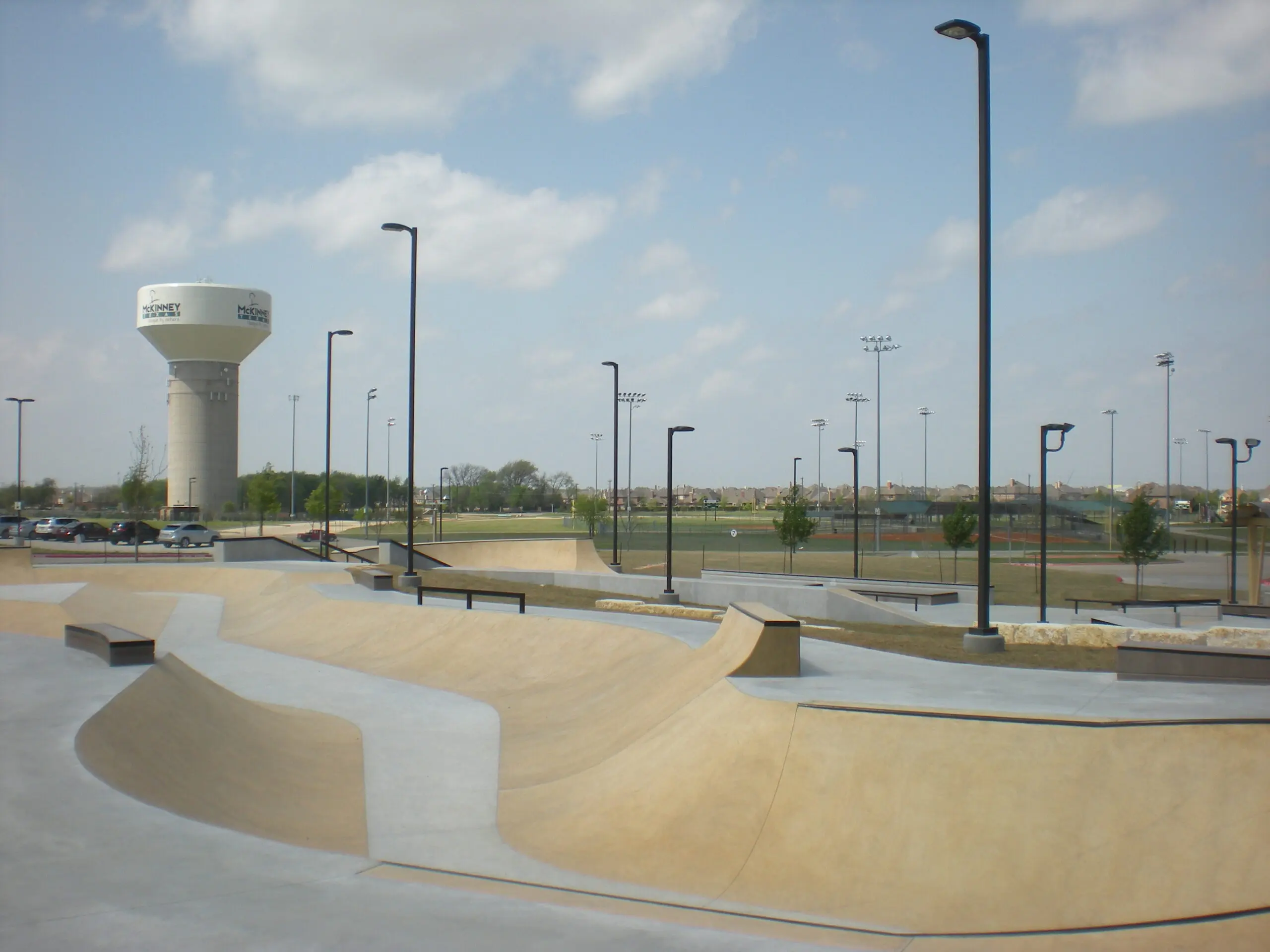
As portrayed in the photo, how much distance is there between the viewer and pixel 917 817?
7113 mm

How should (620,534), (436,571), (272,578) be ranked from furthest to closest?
(620,534) < (436,571) < (272,578)

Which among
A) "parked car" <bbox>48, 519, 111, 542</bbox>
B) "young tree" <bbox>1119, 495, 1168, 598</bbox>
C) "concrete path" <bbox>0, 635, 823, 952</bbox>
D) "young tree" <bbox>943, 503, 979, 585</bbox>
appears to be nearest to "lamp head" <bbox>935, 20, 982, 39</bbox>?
"concrete path" <bbox>0, 635, 823, 952</bbox>

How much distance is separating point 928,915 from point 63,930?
529 centimetres

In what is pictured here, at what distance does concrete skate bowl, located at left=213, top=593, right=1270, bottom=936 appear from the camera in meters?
6.11

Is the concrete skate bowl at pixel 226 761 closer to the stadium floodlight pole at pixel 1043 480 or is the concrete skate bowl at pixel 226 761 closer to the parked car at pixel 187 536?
the stadium floodlight pole at pixel 1043 480

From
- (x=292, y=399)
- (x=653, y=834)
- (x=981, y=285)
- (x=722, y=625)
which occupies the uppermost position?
(x=292, y=399)

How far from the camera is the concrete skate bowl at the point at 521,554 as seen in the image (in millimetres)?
43188

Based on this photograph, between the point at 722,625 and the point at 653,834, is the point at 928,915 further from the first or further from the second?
the point at 722,625

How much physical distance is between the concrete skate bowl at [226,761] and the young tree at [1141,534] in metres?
29.6

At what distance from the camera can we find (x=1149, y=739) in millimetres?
6926

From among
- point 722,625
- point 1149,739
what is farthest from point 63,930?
point 722,625

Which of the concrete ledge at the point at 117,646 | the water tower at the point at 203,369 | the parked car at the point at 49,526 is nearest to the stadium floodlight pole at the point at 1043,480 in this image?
the concrete ledge at the point at 117,646

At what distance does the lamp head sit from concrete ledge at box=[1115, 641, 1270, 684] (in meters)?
7.67

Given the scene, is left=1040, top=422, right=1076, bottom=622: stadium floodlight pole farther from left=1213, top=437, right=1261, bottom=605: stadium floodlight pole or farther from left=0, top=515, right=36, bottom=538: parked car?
left=0, top=515, right=36, bottom=538: parked car
